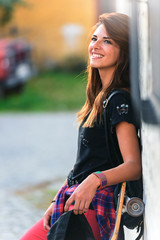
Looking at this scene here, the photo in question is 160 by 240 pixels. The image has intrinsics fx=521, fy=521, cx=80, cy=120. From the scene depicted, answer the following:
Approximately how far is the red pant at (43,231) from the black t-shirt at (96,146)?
0.20 meters

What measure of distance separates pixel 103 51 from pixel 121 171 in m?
0.57

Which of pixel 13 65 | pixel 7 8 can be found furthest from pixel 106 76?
Result: pixel 7 8

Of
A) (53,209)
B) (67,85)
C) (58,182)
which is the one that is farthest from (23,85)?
(53,209)

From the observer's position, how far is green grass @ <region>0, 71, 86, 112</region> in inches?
615

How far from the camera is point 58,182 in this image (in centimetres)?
673

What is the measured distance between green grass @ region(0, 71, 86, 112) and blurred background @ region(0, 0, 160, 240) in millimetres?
31

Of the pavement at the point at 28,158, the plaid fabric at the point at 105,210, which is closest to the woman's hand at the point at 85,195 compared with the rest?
the plaid fabric at the point at 105,210

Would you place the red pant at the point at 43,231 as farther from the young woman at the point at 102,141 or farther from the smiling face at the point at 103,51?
the smiling face at the point at 103,51

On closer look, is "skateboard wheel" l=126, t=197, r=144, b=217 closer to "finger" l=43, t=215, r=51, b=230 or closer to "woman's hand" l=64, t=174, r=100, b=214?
"woman's hand" l=64, t=174, r=100, b=214

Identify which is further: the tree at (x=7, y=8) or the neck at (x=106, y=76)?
the tree at (x=7, y=8)

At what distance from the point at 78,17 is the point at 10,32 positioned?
99.3 inches

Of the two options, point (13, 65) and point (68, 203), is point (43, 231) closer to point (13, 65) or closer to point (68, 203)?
point (68, 203)

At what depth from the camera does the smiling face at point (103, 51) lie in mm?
2365

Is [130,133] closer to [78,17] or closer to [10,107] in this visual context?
[10,107]
